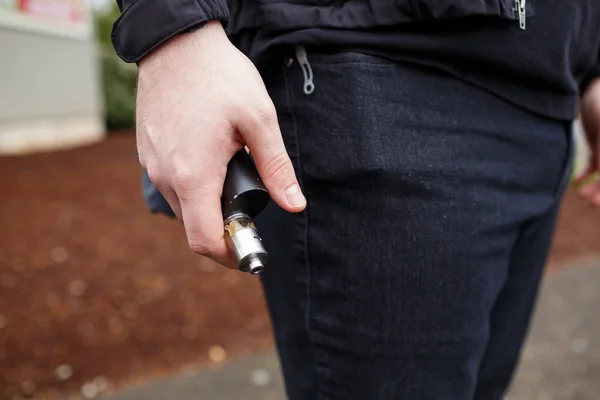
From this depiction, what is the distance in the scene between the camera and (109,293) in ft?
10.3

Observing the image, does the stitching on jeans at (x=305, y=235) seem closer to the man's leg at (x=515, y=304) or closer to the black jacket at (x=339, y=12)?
the black jacket at (x=339, y=12)

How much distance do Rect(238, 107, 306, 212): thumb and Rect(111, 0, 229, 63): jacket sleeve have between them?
0.15 metres

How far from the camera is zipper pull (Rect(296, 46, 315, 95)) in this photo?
87 centimetres

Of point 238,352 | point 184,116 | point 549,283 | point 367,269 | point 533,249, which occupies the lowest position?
point 549,283

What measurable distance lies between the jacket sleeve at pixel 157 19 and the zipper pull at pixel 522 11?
0.45 meters

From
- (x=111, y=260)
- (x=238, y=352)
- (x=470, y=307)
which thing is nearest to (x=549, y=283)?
(x=238, y=352)

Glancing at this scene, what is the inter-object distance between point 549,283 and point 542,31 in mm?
2850

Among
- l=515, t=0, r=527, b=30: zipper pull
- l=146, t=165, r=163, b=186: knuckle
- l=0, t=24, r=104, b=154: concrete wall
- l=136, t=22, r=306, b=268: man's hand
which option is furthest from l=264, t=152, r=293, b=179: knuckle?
l=0, t=24, r=104, b=154: concrete wall

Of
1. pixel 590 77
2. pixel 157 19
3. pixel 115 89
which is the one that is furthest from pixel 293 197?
pixel 115 89

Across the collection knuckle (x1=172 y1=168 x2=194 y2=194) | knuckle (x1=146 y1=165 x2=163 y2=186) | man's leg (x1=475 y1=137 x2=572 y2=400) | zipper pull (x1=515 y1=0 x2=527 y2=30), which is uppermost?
zipper pull (x1=515 y1=0 x2=527 y2=30)

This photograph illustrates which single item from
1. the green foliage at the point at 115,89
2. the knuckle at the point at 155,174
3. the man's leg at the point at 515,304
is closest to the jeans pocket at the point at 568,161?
the man's leg at the point at 515,304

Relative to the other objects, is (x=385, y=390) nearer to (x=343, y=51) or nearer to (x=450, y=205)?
(x=450, y=205)

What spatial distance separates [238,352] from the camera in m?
2.64

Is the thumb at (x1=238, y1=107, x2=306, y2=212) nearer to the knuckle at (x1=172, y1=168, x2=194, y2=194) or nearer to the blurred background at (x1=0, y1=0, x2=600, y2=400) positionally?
the knuckle at (x1=172, y1=168, x2=194, y2=194)
